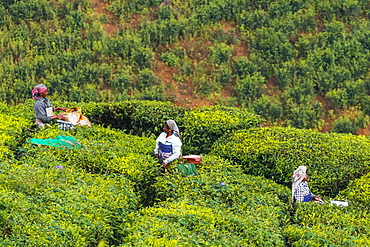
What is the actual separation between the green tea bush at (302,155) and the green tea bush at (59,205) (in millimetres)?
3389

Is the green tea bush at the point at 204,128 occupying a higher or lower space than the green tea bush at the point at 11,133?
lower

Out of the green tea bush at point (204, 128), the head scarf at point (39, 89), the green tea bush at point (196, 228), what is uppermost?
the head scarf at point (39, 89)

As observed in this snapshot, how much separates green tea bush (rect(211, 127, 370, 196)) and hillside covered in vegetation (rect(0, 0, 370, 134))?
8.81m

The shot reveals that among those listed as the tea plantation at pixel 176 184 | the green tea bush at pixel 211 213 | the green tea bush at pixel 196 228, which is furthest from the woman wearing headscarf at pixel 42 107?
the green tea bush at pixel 196 228

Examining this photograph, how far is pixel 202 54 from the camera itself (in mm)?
23156

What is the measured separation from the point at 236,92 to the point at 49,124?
38.9ft

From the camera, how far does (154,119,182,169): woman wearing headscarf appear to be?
991 cm

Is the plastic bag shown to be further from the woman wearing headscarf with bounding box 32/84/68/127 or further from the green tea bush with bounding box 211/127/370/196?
the green tea bush with bounding box 211/127/370/196

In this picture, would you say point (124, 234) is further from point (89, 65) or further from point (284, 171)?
point (89, 65)

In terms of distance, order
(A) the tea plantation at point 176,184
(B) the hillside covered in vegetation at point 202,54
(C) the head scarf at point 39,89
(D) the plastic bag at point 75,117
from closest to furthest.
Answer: (A) the tea plantation at point 176,184, (C) the head scarf at point 39,89, (D) the plastic bag at point 75,117, (B) the hillside covered in vegetation at point 202,54

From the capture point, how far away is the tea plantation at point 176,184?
709 cm

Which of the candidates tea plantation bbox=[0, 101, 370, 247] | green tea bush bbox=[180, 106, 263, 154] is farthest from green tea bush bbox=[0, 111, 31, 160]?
green tea bush bbox=[180, 106, 263, 154]

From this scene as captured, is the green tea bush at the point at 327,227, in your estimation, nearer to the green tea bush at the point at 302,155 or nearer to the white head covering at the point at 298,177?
the white head covering at the point at 298,177

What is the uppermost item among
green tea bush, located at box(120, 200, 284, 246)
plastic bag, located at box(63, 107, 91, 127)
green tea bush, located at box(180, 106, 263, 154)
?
green tea bush, located at box(120, 200, 284, 246)
